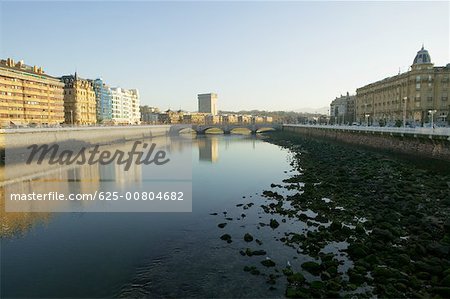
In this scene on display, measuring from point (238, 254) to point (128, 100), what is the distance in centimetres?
17234

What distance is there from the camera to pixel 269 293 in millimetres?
11250

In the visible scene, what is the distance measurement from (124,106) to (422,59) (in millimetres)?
137230

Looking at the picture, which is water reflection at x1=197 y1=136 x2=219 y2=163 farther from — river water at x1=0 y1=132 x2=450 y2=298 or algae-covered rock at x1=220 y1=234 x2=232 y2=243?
algae-covered rock at x1=220 y1=234 x2=232 y2=243

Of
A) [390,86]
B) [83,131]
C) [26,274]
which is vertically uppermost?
[390,86]

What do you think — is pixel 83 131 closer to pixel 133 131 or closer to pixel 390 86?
pixel 133 131

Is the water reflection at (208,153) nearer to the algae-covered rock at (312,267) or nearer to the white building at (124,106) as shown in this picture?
the algae-covered rock at (312,267)

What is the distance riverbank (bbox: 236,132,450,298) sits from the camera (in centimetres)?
1125

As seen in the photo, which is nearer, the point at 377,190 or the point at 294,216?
the point at 294,216

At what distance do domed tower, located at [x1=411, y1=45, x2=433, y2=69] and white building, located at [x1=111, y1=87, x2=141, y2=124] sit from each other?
→ 118233 mm

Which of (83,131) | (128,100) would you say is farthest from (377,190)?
(128,100)

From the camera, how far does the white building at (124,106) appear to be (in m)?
152

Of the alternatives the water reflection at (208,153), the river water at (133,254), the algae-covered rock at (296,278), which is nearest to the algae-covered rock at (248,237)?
the river water at (133,254)

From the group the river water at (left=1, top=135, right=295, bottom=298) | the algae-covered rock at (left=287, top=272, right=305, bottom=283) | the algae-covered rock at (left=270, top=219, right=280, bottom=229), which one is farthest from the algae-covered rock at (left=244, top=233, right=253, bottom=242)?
the algae-covered rock at (left=287, top=272, right=305, bottom=283)

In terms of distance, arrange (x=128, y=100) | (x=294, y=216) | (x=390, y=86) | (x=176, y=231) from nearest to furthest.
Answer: (x=176, y=231) → (x=294, y=216) → (x=390, y=86) → (x=128, y=100)
